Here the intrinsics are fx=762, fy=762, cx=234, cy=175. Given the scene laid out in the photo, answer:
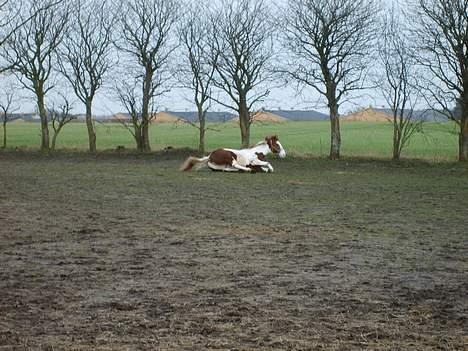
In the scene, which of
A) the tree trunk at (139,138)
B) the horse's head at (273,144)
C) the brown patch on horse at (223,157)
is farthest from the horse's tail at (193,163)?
the tree trunk at (139,138)

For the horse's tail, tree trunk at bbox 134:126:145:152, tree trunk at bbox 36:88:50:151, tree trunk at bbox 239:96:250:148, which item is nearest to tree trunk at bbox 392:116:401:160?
tree trunk at bbox 239:96:250:148

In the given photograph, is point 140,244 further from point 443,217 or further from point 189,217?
point 443,217

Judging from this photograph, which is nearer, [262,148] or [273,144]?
[262,148]

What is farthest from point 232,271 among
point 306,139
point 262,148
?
point 306,139

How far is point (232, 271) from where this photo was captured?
6668 mm

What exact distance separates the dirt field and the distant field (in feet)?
70.7

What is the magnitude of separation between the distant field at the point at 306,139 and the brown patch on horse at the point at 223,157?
40.9ft

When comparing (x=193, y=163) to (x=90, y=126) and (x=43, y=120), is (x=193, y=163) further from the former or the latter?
(x=43, y=120)

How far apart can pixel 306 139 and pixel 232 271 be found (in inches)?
1770

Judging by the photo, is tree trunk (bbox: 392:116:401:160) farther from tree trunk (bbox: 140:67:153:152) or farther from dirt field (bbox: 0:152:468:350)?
dirt field (bbox: 0:152:468:350)

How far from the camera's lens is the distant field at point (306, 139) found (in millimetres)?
39188

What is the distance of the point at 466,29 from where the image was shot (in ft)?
86.9

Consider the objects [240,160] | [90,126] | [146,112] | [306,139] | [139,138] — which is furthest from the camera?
[306,139]

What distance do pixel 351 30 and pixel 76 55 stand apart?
14.0m
